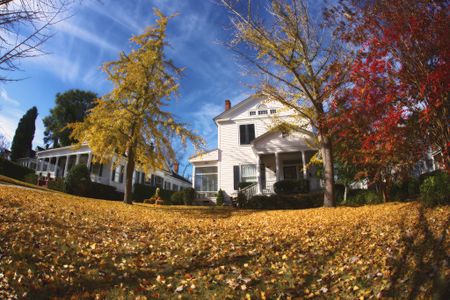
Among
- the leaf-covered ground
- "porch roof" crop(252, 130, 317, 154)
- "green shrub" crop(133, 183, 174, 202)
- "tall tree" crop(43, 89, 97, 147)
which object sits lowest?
the leaf-covered ground

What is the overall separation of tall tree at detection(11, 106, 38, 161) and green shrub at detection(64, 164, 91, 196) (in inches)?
928

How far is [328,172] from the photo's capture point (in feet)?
43.8

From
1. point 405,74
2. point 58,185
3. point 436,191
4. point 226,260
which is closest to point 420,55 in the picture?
point 405,74

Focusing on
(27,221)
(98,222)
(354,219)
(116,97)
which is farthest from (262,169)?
(27,221)

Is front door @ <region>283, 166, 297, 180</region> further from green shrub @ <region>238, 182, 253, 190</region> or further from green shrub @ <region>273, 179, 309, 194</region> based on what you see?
green shrub @ <region>273, 179, 309, 194</region>

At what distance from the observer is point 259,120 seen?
24.8 m

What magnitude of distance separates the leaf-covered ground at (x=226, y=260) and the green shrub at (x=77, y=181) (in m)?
14.4

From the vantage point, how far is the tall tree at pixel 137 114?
53.1ft

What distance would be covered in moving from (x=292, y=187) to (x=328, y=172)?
664 centimetres

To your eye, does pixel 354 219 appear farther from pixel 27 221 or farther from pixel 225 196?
pixel 225 196

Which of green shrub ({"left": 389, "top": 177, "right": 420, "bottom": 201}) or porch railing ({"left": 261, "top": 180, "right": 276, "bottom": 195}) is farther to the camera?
porch railing ({"left": 261, "top": 180, "right": 276, "bottom": 195})

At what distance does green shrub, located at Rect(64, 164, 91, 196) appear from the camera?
72.4ft

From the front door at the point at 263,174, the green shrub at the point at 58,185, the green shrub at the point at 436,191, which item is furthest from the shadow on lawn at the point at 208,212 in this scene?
the green shrub at the point at 58,185

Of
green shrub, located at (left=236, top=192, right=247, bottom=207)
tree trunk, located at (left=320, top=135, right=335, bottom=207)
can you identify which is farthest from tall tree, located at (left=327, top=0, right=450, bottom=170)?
green shrub, located at (left=236, top=192, right=247, bottom=207)
